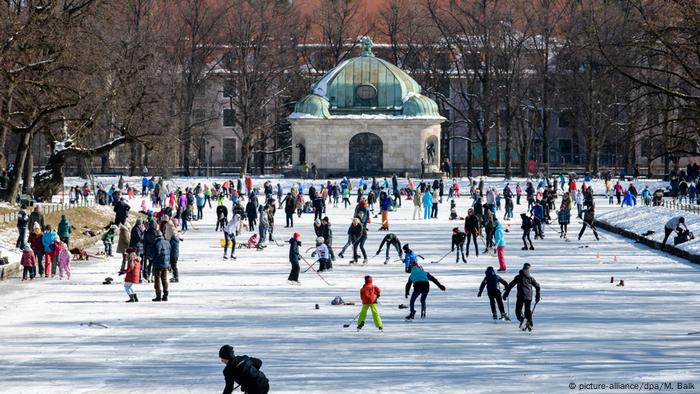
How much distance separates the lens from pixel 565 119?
99.4 metres

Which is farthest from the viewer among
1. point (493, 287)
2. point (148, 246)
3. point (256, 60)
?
point (256, 60)

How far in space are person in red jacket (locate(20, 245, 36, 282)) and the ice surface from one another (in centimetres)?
59

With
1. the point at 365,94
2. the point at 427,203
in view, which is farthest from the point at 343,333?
the point at 365,94

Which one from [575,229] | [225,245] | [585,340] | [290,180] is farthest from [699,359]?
[290,180]

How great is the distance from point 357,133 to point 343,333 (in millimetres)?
58458

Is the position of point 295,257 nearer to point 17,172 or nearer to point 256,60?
point 17,172

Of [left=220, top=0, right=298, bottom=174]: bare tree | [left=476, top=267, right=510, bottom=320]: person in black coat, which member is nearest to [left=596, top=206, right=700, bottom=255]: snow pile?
[left=476, top=267, right=510, bottom=320]: person in black coat

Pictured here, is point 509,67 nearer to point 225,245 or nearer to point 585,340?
point 225,245

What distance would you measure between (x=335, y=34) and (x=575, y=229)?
165ft

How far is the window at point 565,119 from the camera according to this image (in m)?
90.1

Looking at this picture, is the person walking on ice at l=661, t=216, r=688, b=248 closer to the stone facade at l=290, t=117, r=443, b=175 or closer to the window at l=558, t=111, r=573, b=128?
the stone facade at l=290, t=117, r=443, b=175

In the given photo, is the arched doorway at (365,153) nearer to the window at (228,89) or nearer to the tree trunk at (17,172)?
the window at (228,89)

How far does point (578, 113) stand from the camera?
84.7 m

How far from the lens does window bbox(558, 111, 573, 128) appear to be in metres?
90.1
